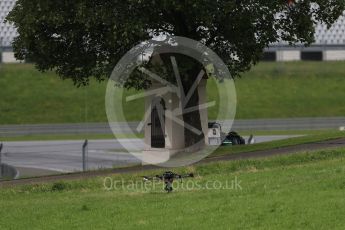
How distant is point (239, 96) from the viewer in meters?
73.7

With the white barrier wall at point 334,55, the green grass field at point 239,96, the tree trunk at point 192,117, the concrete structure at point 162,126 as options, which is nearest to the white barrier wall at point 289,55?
the white barrier wall at point 334,55

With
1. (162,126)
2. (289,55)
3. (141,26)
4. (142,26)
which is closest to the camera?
(141,26)

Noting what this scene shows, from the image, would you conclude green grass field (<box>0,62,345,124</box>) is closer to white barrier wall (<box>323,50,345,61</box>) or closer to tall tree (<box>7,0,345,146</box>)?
white barrier wall (<box>323,50,345,61</box>)

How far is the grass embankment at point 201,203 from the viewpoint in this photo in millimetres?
11852

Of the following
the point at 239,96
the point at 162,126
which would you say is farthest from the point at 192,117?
the point at 239,96

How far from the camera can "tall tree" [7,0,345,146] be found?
25.5 m

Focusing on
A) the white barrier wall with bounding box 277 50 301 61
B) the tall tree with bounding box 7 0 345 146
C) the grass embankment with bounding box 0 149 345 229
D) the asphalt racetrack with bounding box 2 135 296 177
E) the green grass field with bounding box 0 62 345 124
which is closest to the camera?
the grass embankment with bounding box 0 149 345 229

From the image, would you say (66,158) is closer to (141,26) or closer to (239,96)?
(141,26)

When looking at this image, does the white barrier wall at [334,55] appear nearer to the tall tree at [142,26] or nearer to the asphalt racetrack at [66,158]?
the asphalt racetrack at [66,158]

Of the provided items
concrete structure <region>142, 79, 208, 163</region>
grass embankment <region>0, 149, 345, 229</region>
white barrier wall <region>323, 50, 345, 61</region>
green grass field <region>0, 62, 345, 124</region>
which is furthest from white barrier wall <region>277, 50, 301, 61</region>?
grass embankment <region>0, 149, 345, 229</region>

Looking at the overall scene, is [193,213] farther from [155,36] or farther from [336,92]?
[336,92]

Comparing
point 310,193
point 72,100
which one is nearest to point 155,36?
point 310,193

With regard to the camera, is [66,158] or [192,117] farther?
[66,158]

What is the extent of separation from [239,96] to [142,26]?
160ft
